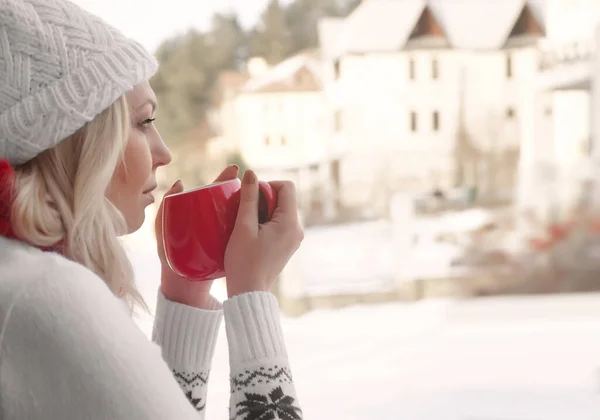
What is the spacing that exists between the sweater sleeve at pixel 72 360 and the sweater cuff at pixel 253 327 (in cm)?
9

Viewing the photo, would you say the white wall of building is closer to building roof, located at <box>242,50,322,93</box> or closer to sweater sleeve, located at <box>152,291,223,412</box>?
building roof, located at <box>242,50,322,93</box>

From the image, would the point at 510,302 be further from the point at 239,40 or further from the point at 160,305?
the point at 160,305

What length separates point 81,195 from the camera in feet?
1.43

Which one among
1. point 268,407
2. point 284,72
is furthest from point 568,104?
point 268,407

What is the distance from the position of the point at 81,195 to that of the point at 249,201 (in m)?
0.11

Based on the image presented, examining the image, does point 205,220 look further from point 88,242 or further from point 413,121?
point 413,121

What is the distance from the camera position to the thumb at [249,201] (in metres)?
0.47

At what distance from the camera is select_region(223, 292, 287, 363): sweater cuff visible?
45 centimetres

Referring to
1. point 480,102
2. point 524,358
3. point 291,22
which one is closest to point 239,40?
point 291,22

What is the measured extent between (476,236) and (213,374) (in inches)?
40.8

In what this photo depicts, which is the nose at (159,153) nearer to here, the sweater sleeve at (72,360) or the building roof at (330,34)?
the sweater sleeve at (72,360)

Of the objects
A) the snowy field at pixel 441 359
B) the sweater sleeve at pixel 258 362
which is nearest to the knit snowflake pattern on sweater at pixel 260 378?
the sweater sleeve at pixel 258 362

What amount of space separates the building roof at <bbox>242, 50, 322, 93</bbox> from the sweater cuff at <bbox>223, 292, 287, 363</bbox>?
1426 millimetres

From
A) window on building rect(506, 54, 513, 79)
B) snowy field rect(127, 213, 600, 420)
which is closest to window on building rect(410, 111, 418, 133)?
window on building rect(506, 54, 513, 79)
